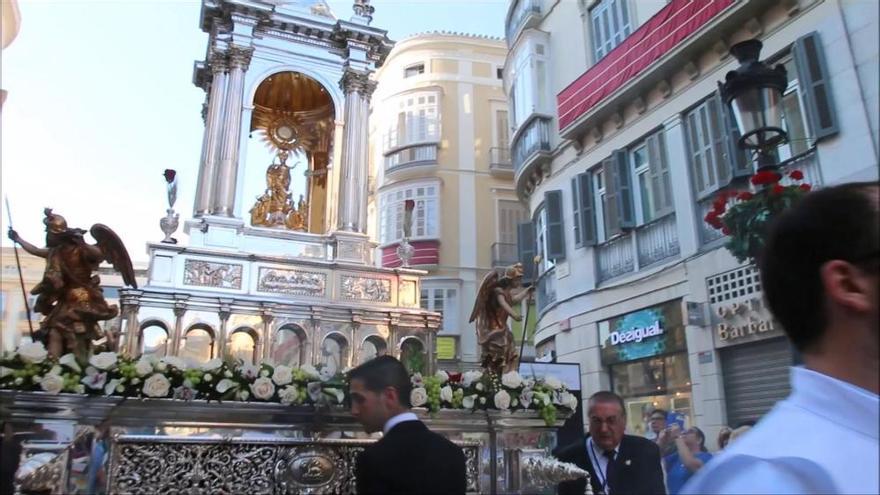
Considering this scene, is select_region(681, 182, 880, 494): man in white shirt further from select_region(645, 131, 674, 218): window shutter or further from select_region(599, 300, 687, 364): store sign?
select_region(645, 131, 674, 218): window shutter

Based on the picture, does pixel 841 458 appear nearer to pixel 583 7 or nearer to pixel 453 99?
pixel 583 7

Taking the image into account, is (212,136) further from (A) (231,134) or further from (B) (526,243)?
(B) (526,243)

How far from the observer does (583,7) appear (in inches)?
487

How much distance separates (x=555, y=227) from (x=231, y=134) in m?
6.32

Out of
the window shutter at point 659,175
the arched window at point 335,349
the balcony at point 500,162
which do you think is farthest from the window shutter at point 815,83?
the balcony at point 500,162

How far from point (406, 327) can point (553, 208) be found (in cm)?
517

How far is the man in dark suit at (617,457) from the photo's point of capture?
325 cm

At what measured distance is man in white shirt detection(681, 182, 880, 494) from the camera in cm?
65

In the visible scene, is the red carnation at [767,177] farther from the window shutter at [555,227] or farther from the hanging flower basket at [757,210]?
the window shutter at [555,227]

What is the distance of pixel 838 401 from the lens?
2.25 feet

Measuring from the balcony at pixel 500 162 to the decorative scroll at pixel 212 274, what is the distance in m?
12.6

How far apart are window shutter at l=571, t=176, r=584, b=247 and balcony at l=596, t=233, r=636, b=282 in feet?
1.59

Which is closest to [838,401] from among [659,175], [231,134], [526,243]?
[231,134]

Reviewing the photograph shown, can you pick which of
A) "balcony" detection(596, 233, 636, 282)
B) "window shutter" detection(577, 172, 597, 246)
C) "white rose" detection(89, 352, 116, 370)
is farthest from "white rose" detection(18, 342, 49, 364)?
"window shutter" detection(577, 172, 597, 246)
